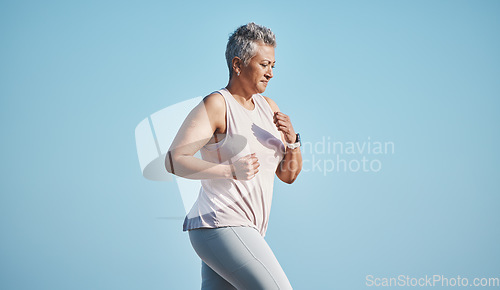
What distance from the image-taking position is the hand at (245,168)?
1038 mm

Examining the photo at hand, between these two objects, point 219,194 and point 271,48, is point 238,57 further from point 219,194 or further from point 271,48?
point 219,194

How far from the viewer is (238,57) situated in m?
1.17

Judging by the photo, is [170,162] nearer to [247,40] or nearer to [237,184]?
[237,184]

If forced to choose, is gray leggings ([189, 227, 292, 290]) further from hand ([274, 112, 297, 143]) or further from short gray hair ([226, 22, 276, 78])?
short gray hair ([226, 22, 276, 78])

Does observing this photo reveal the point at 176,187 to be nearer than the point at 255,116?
No

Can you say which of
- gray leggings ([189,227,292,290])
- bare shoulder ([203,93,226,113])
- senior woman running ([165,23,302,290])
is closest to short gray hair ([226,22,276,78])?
senior woman running ([165,23,302,290])

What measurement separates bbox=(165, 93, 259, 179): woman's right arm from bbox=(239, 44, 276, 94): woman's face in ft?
0.53

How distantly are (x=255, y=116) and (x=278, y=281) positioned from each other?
41 cm

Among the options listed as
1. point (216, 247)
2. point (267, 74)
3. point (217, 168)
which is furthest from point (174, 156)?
point (267, 74)

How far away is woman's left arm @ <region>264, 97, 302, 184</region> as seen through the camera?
1.18m

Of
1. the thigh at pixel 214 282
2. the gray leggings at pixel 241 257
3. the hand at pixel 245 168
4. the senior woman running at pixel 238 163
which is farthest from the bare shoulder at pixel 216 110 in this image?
the thigh at pixel 214 282

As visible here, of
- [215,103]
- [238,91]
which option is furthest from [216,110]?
[238,91]

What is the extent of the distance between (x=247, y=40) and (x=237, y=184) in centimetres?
35

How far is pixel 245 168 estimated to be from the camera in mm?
1038
